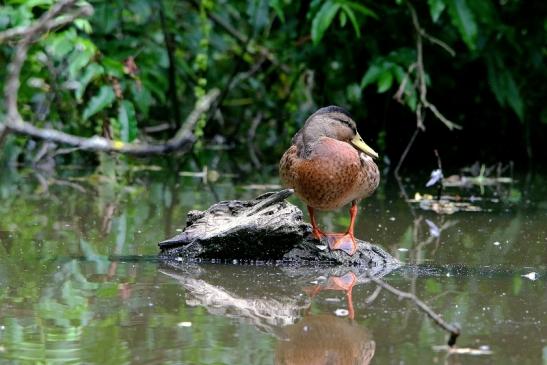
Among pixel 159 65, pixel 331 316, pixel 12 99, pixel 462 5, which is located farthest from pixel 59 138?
pixel 159 65

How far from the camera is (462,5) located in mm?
8781

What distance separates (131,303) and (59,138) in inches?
95.8

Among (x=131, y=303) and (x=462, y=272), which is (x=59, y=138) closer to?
(x=131, y=303)

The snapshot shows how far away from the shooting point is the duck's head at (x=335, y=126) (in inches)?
226

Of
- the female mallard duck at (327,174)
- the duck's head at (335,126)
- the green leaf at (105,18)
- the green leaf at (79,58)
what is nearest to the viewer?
the female mallard duck at (327,174)

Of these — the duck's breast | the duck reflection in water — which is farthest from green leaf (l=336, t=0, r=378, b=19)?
the duck reflection in water

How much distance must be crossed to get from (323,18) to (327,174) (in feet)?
11.9

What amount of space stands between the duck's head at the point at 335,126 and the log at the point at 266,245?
0.56 m

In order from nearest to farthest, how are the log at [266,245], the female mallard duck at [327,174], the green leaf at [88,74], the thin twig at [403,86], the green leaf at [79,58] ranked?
the log at [266,245] < the female mallard duck at [327,174] < the green leaf at [79,58] < the green leaf at [88,74] < the thin twig at [403,86]

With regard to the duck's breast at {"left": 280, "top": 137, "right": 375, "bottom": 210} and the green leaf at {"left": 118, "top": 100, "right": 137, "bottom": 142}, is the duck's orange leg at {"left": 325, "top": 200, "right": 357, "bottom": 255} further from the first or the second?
the green leaf at {"left": 118, "top": 100, "right": 137, "bottom": 142}

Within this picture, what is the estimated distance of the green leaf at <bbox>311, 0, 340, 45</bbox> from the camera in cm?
867

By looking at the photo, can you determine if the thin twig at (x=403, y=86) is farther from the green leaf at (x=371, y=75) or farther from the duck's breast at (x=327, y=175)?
the duck's breast at (x=327, y=175)

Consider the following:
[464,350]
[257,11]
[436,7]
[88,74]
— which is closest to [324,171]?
[464,350]

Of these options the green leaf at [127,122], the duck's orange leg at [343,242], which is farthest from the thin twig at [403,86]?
the duck's orange leg at [343,242]
